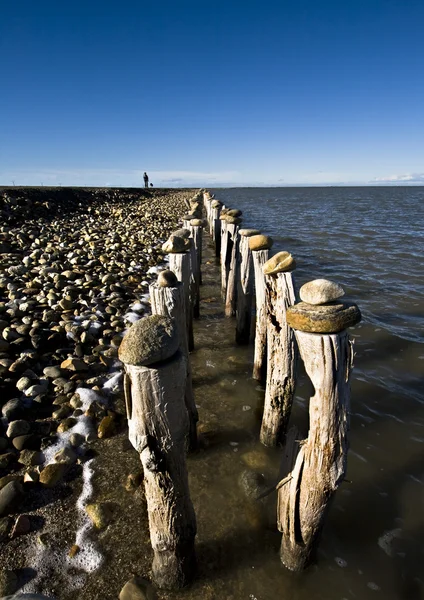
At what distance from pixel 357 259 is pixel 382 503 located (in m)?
11.9

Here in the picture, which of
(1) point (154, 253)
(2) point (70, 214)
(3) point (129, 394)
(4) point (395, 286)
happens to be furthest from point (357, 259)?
(2) point (70, 214)

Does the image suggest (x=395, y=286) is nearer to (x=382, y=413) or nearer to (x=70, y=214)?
(x=382, y=413)

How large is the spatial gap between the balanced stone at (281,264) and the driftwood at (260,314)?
3.67 ft

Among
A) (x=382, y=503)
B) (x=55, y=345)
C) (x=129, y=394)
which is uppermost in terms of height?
(x=129, y=394)

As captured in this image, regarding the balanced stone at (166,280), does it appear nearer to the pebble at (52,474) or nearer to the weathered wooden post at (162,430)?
the weathered wooden post at (162,430)

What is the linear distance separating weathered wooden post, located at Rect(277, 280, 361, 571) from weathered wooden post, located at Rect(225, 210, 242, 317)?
16.5ft

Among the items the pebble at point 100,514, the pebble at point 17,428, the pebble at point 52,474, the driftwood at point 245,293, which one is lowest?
the pebble at point 100,514

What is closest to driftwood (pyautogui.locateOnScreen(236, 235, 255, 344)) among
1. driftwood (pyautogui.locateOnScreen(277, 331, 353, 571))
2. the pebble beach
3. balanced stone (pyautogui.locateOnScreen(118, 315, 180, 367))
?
the pebble beach

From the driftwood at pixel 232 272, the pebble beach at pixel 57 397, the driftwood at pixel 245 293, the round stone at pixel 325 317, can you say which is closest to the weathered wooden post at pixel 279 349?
the round stone at pixel 325 317

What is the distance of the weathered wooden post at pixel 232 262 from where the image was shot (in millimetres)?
7408

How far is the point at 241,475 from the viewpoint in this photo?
12.1 ft

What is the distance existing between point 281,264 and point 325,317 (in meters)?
1.36

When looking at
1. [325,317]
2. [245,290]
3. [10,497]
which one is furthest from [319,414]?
[245,290]

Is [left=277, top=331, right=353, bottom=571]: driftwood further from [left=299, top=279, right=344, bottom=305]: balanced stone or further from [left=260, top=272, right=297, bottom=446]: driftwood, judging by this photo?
[left=260, top=272, right=297, bottom=446]: driftwood
